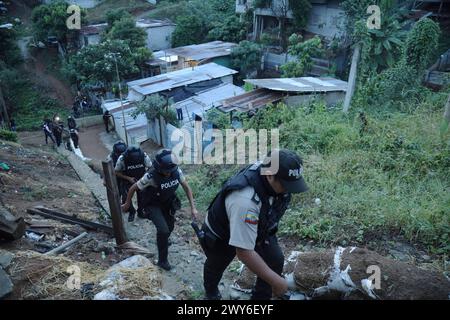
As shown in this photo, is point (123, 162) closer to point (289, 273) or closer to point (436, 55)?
point (289, 273)

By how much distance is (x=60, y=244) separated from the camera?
4.35 metres

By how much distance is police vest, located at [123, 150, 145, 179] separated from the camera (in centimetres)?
500

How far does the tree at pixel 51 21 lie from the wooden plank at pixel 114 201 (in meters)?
24.1

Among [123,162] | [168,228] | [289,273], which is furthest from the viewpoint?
[123,162]

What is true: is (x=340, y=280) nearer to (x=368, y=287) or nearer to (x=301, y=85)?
(x=368, y=287)

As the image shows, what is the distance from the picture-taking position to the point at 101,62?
19.9 m

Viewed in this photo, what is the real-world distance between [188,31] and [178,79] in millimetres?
10955

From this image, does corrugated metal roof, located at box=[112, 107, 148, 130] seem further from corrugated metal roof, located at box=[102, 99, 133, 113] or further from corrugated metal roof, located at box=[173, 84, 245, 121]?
corrugated metal roof, located at box=[173, 84, 245, 121]

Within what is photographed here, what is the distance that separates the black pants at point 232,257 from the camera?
2.96 metres

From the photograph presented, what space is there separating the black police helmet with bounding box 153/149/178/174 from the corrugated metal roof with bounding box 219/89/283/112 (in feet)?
25.8
